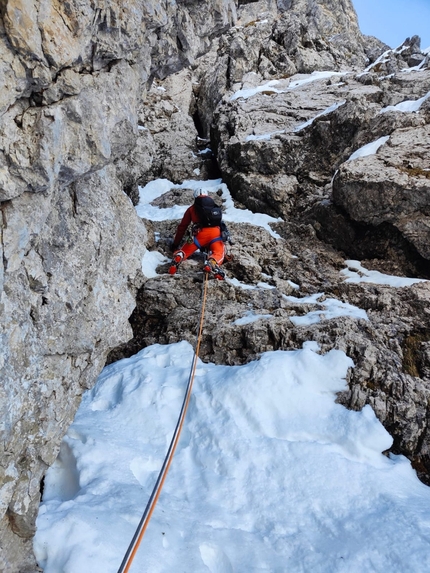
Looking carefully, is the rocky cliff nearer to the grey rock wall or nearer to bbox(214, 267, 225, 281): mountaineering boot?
the grey rock wall

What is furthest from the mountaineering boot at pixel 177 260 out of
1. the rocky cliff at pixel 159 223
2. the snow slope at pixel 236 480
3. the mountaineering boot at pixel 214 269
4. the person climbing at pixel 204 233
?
the snow slope at pixel 236 480

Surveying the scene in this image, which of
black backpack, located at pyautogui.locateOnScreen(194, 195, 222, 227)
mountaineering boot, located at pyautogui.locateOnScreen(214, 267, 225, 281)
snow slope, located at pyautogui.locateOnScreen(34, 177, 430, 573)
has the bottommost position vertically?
snow slope, located at pyautogui.locateOnScreen(34, 177, 430, 573)

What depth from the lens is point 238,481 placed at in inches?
182

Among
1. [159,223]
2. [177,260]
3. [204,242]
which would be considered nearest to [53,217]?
[177,260]

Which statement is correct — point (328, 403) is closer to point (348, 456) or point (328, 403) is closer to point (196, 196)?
point (348, 456)

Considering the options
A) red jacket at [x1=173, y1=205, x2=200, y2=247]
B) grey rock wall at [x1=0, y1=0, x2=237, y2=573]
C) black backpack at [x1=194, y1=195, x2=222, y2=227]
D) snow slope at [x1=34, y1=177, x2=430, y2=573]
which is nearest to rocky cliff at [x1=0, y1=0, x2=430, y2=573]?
grey rock wall at [x1=0, y1=0, x2=237, y2=573]

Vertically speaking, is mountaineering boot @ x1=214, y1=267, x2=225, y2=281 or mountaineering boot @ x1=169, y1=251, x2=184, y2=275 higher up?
mountaineering boot @ x1=169, y1=251, x2=184, y2=275

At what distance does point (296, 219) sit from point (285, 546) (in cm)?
946

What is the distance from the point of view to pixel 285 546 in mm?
3959

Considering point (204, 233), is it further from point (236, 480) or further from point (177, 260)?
point (236, 480)

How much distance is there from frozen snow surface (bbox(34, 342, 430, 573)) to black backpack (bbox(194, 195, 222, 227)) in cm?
428

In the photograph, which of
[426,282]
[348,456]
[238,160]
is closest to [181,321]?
[348,456]

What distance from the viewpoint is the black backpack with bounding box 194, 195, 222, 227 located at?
30.7 ft

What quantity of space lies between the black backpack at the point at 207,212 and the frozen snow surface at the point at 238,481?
168 inches
